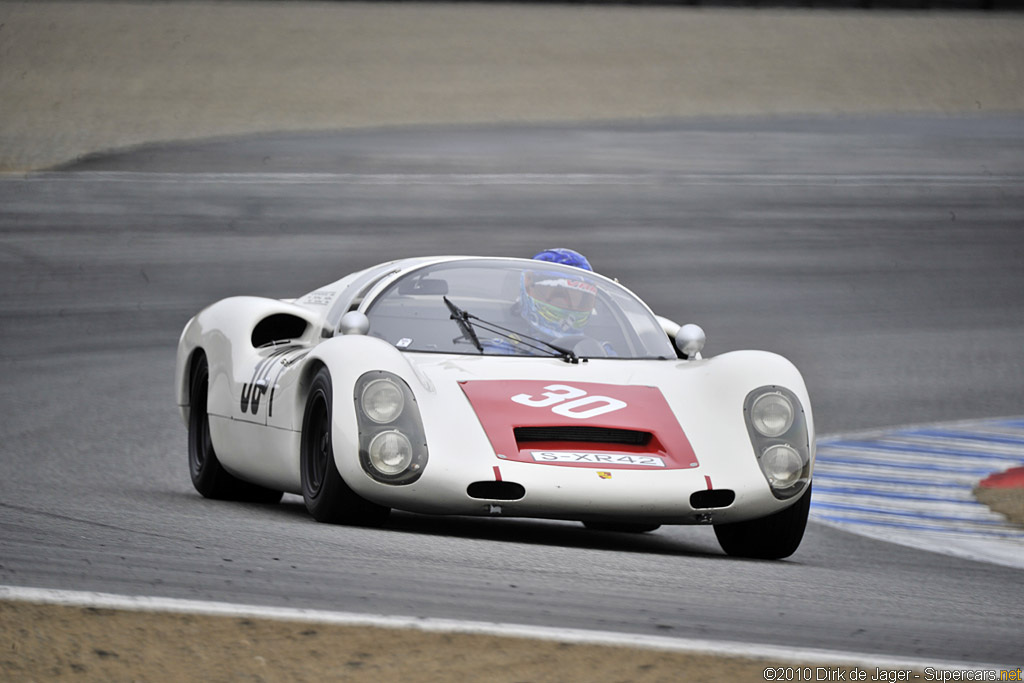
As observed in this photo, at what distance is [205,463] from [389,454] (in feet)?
6.57

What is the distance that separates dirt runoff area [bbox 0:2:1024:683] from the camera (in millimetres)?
26062

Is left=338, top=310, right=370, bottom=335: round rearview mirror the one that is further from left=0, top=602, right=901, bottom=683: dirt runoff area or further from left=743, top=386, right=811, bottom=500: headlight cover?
left=0, top=602, right=901, bottom=683: dirt runoff area

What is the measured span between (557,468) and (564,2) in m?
31.2

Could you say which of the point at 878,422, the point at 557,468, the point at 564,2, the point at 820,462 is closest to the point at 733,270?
the point at 878,422

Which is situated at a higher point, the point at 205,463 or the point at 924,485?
the point at 205,463

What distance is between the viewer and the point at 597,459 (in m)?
5.42

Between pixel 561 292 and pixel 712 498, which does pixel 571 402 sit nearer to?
pixel 712 498

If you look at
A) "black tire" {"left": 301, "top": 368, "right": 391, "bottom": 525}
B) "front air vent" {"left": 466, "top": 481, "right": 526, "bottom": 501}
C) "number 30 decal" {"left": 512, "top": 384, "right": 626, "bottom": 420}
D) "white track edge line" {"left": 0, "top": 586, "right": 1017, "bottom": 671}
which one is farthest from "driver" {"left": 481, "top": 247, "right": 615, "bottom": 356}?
"white track edge line" {"left": 0, "top": 586, "right": 1017, "bottom": 671}

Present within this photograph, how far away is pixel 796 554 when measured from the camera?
21.3 feet

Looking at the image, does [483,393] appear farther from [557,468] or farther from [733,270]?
[733,270]

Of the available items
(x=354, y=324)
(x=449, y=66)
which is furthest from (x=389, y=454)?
(x=449, y=66)

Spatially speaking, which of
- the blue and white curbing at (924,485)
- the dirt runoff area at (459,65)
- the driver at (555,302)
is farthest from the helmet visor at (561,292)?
the dirt runoff area at (459,65)
